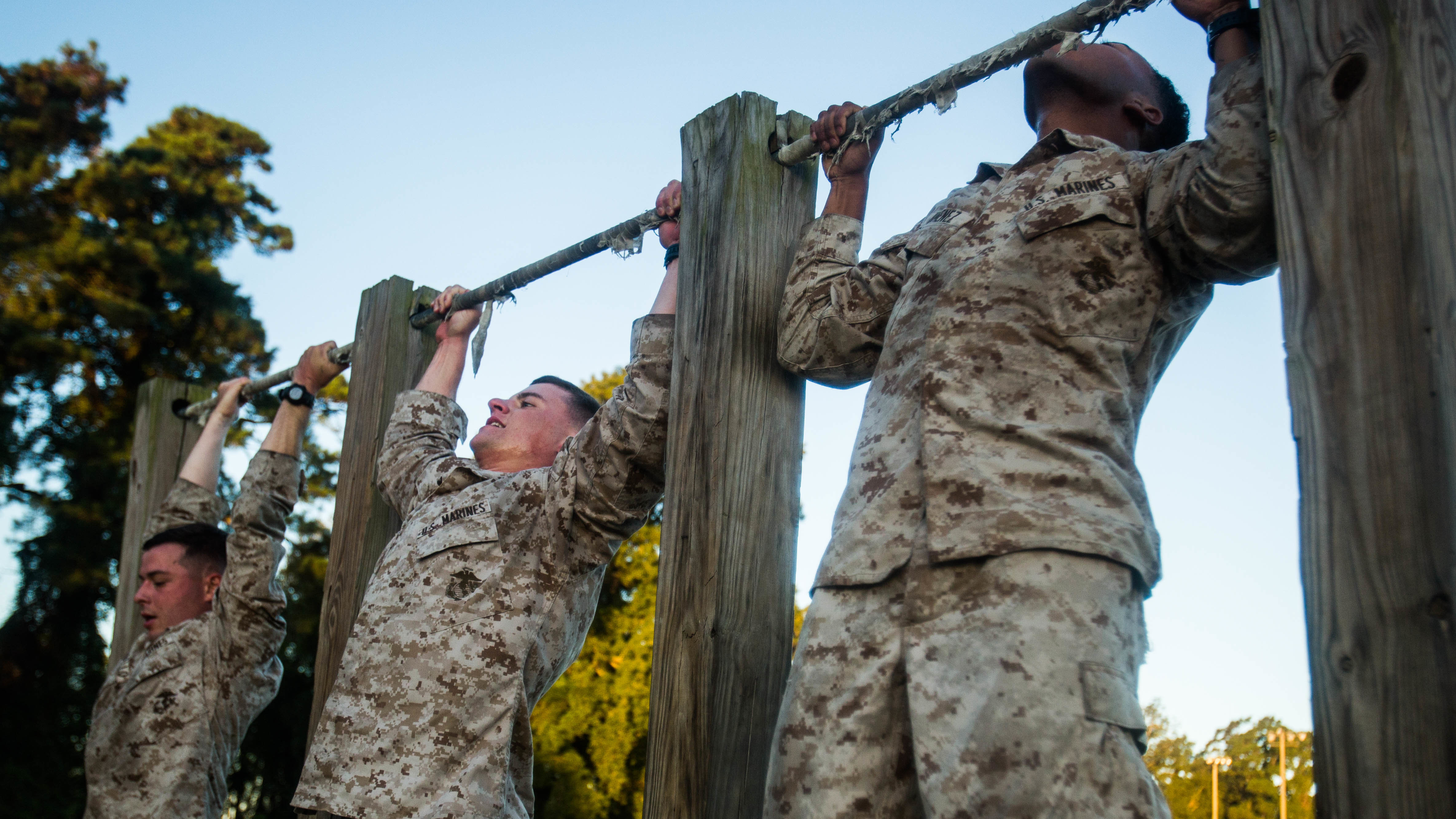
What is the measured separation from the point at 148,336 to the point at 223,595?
628 centimetres

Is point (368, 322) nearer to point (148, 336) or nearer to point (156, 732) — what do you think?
point (156, 732)

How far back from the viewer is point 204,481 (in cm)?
449

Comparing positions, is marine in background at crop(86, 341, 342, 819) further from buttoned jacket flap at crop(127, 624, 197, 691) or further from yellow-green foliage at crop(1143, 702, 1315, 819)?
yellow-green foliage at crop(1143, 702, 1315, 819)

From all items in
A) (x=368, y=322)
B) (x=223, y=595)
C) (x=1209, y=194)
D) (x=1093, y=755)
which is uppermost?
Answer: (x=368, y=322)

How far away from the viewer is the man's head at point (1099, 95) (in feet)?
6.51

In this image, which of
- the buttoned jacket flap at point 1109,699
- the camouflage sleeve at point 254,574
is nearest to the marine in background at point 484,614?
the camouflage sleeve at point 254,574

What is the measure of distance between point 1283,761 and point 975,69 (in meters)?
12.5

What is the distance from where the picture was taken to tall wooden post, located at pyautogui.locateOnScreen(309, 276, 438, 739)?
3.14 metres

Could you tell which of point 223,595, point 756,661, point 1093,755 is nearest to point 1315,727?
point 1093,755

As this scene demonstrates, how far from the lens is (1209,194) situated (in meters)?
1.52

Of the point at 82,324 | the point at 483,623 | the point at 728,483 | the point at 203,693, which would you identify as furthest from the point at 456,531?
the point at 82,324

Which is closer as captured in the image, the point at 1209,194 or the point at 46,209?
the point at 1209,194

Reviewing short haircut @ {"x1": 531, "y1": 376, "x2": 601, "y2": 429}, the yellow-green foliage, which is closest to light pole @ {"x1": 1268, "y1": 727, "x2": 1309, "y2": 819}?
the yellow-green foliage

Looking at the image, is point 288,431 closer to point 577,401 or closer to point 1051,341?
point 577,401
